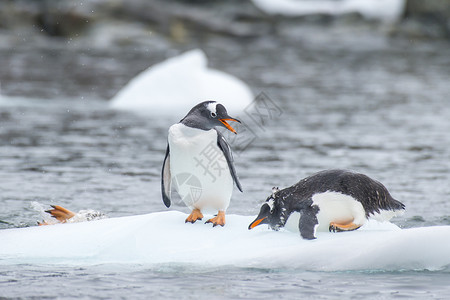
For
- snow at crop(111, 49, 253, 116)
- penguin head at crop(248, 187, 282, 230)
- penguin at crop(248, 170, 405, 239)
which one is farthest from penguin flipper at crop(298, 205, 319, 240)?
snow at crop(111, 49, 253, 116)

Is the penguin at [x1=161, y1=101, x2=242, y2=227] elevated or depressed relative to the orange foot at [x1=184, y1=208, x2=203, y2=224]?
elevated

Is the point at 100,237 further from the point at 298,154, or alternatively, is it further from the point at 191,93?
the point at 191,93

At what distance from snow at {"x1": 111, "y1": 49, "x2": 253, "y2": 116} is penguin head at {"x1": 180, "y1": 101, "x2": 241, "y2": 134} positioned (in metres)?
11.6

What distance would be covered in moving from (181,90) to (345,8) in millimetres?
25218

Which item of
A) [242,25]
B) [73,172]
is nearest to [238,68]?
[242,25]

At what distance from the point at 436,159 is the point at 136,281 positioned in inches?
320

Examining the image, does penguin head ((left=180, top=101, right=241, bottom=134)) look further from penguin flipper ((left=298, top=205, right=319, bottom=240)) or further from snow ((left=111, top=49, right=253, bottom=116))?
snow ((left=111, top=49, right=253, bottom=116))

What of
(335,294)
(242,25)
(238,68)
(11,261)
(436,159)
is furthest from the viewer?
(242,25)

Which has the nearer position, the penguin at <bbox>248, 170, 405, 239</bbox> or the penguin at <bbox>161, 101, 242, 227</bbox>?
the penguin at <bbox>248, 170, 405, 239</bbox>

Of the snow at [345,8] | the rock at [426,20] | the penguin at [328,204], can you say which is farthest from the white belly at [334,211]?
the snow at [345,8]

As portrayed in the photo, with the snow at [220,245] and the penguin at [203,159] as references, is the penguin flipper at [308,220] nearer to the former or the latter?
the snow at [220,245]

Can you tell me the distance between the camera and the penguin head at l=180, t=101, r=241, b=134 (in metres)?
7.24

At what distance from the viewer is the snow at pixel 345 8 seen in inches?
1690

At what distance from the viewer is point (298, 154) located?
13.6 m
